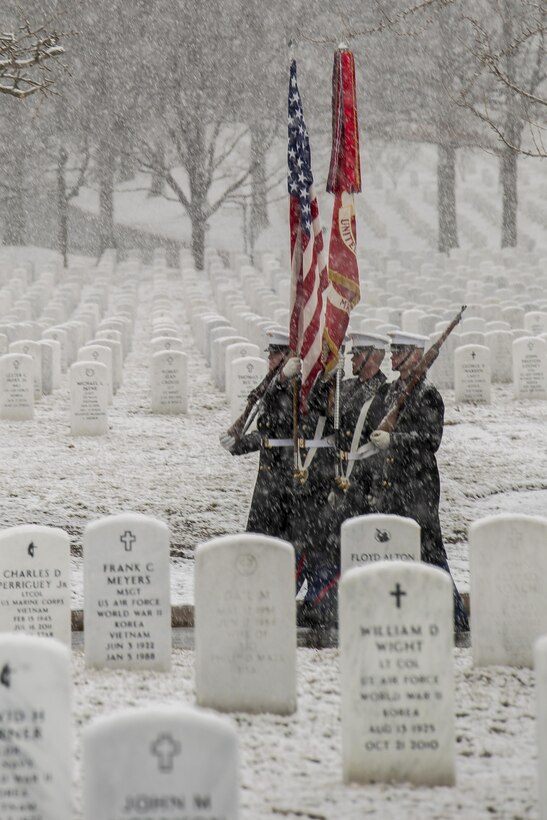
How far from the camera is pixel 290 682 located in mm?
6035

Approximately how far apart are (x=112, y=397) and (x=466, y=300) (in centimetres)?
778

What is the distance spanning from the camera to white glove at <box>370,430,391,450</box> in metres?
7.66

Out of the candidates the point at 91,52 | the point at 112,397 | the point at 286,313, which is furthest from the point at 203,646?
the point at 91,52

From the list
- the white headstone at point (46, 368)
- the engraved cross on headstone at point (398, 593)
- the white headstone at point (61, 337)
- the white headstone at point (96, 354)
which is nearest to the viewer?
the engraved cross on headstone at point (398, 593)

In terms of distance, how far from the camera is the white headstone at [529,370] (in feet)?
48.7

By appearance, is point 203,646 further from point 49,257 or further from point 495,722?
point 49,257

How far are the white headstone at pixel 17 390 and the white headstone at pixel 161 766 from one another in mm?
9777

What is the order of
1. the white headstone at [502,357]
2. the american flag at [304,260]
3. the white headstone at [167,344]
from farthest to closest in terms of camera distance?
the white headstone at [502,357], the white headstone at [167,344], the american flag at [304,260]

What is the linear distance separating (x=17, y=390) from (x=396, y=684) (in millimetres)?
8982

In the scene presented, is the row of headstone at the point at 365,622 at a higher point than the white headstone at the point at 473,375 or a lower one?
lower

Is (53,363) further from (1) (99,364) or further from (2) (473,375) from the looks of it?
(2) (473,375)

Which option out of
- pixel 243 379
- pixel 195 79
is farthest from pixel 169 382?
pixel 195 79

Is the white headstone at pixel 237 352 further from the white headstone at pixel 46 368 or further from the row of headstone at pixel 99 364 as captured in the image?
the white headstone at pixel 46 368

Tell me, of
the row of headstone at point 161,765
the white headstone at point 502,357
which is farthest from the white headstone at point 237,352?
the row of headstone at point 161,765
